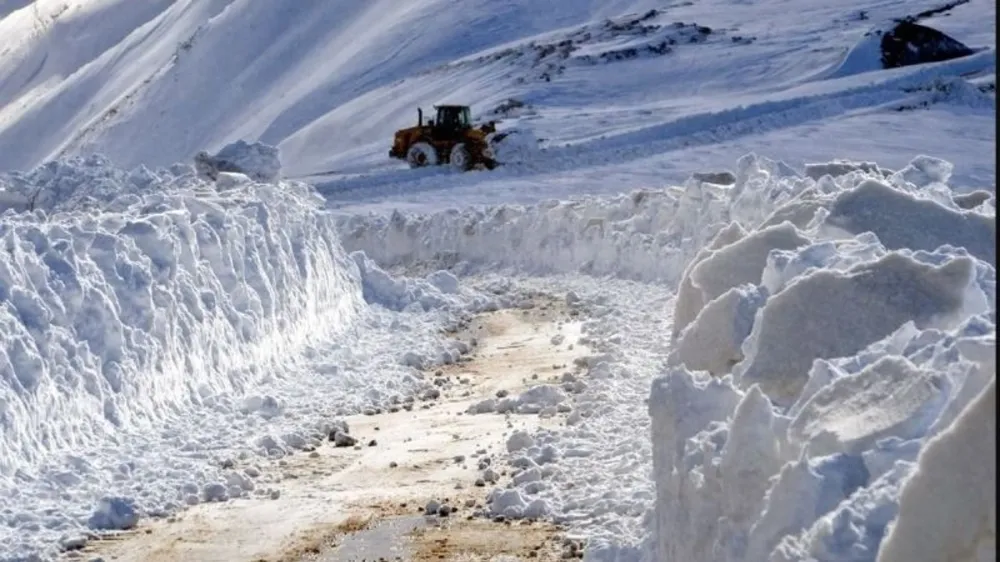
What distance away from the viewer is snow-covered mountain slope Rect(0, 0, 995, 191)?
39.1 metres

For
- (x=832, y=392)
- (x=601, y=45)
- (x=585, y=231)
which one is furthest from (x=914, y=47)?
(x=832, y=392)

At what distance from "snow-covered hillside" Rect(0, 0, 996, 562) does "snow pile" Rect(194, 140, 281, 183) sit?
177mm

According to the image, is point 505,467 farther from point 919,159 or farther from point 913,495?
point 919,159

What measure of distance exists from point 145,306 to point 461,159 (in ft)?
82.8

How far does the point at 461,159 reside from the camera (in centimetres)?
3709

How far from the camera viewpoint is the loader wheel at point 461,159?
37.0m

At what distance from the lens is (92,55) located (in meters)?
82.3

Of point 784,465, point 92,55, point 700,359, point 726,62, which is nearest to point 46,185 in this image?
point 700,359

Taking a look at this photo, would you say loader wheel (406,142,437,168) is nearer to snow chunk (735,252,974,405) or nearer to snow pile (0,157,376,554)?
snow pile (0,157,376,554)

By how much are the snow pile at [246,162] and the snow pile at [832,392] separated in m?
15.3

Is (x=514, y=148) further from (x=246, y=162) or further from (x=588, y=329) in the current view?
(x=588, y=329)

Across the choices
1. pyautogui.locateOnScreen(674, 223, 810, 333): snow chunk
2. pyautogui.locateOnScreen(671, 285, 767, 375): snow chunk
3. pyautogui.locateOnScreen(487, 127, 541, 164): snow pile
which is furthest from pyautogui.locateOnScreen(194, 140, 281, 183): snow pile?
pyautogui.locateOnScreen(671, 285, 767, 375): snow chunk

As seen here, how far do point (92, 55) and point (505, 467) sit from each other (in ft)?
245

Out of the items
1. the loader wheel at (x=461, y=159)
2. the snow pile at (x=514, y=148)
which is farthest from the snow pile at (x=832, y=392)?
the snow pile at (x=514, y=148)
